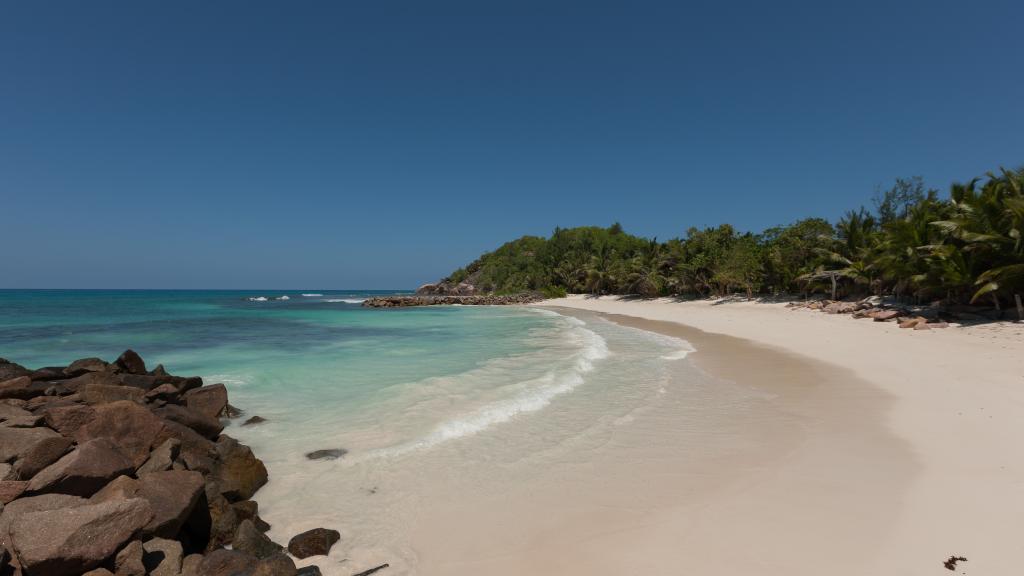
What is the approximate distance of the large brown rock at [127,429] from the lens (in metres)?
5.42

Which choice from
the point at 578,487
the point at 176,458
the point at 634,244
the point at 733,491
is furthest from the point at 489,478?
the point at 634,244

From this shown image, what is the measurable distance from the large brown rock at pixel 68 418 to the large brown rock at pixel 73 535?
9.08 ft

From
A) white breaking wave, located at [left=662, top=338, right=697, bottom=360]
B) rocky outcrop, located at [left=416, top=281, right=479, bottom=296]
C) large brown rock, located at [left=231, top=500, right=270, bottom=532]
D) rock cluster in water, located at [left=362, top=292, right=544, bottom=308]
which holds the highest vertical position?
rocky outcrop, located at [left=416, top=281, right=479, bottom=296]

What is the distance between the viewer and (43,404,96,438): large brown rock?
5723 millimetres

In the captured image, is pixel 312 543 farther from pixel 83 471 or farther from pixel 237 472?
pixel 83 471

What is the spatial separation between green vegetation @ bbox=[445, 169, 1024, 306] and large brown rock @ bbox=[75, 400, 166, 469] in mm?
25464

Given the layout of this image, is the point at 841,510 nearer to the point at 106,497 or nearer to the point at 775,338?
the point at 106,497

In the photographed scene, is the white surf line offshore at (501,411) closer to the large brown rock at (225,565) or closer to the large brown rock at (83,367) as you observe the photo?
the large brown rock at (225,565)

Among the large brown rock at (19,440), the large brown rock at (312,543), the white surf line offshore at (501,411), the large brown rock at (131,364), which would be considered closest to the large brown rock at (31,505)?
the large brown rock at (19,440)

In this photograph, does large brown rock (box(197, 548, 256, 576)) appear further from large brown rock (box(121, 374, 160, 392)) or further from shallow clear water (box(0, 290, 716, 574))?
large brown rock (box(121, 374, 160, 392))

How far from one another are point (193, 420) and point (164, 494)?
302 centimetres

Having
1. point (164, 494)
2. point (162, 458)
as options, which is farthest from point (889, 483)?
point (162, 458)

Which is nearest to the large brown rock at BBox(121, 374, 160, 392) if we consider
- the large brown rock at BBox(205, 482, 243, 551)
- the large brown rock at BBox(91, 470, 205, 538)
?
the large brown rock at BBox(91, 470, 205, 538)

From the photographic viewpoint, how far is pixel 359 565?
13.6 feet
